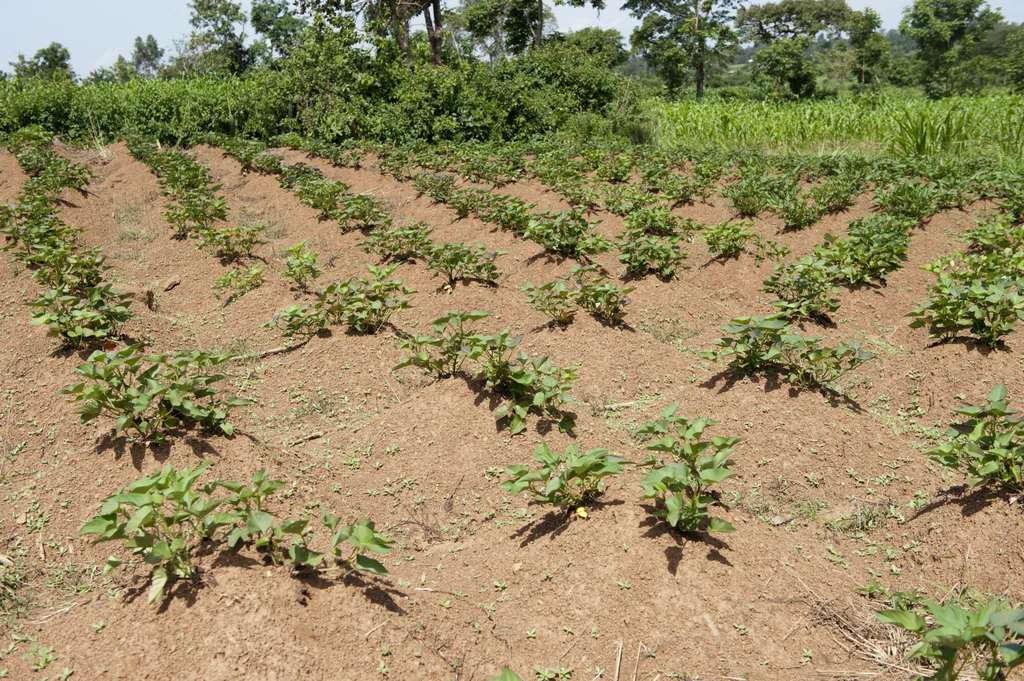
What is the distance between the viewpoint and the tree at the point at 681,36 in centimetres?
3039

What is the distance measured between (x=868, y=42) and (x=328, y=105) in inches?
1496

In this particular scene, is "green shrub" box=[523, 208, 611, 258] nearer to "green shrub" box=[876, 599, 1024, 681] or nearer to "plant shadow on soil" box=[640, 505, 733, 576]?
"plant shadow on soil" box=[640, 505, 733, 576]

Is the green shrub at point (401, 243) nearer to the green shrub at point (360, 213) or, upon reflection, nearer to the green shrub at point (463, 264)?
the green shrub at point (463, 264)

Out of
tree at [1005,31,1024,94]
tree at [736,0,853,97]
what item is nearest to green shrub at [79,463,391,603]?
tree at [1005,31,1024,94]

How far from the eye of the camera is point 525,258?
300 inches

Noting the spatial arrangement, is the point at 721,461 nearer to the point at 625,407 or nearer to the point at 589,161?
the point at 625,407

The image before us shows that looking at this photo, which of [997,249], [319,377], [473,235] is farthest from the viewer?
[473,235]

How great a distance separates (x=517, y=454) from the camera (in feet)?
13.3

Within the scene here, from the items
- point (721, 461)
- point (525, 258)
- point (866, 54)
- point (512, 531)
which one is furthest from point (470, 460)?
point (866, 54)

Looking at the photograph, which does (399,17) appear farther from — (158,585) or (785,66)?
(785,66)

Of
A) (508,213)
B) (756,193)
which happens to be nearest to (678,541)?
(508,213)

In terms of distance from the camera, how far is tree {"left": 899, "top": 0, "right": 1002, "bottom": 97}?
41.0 m

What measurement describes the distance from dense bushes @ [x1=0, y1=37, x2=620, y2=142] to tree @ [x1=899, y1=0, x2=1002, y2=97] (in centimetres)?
3555

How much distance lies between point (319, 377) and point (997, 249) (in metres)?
6.62
